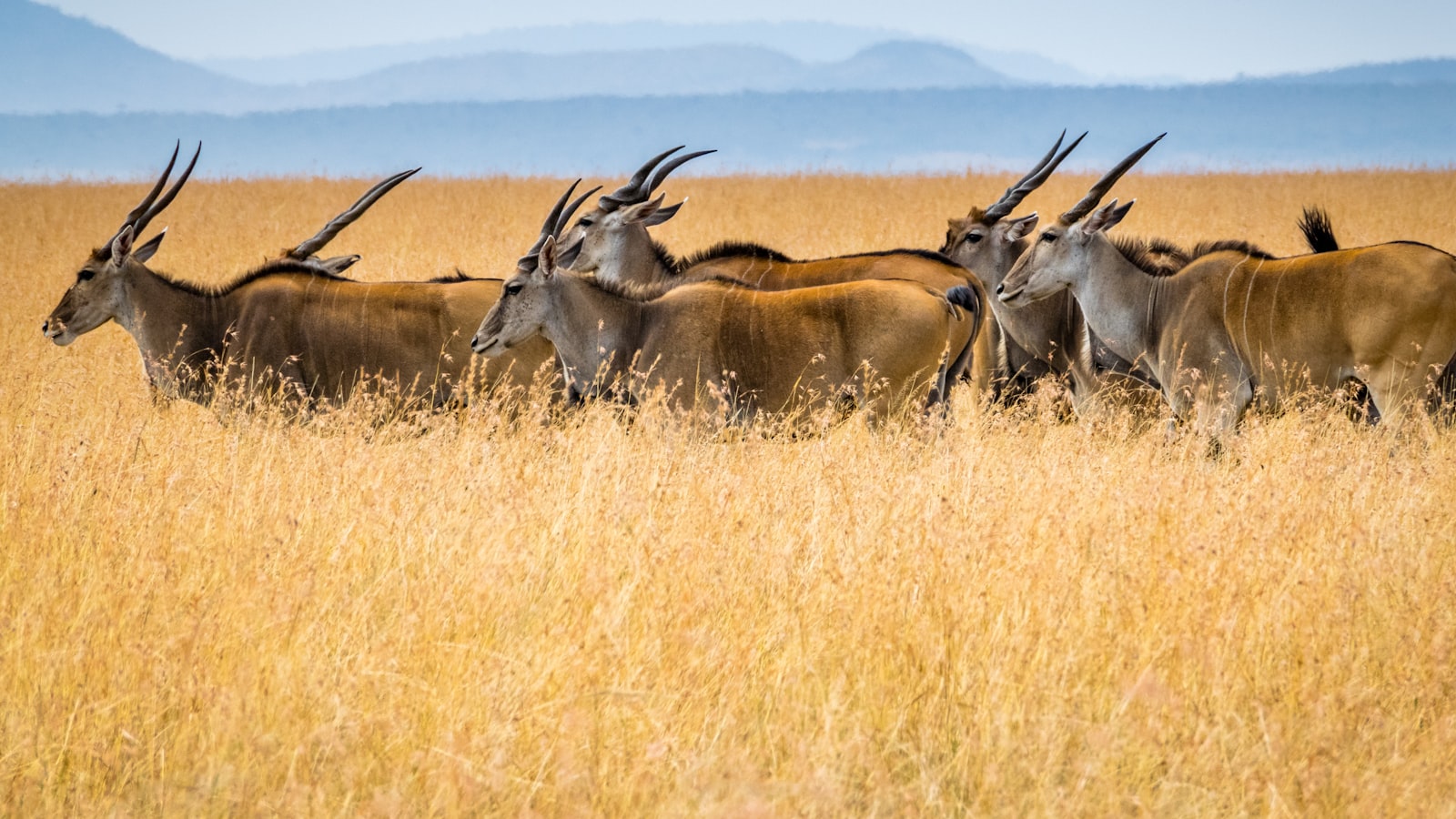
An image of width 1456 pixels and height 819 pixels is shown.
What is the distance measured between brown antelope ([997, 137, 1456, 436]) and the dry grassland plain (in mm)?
422

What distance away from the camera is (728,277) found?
7.61 m

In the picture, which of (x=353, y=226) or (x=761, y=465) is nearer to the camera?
(x=761, y=465)

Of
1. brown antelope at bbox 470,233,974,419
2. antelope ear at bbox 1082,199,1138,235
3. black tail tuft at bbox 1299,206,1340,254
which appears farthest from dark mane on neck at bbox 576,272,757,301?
black tail tuft at bbox 1299,206,1340,254

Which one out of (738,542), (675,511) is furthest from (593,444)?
(738,542)

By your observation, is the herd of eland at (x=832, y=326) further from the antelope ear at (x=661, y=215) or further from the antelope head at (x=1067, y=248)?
the antelope ear at (x=661, y=215)

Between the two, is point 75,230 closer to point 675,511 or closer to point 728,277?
point 728,277

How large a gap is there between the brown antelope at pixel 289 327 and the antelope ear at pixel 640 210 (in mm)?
1594

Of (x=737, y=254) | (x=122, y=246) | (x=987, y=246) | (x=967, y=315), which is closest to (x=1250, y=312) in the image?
(x=967, y=315)

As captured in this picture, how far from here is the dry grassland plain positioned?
10.6 ft

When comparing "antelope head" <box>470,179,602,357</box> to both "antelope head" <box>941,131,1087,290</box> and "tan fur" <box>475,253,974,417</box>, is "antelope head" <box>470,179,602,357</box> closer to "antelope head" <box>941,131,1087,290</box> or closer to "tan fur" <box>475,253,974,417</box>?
"tan fur" <box>475,253,974,417</box>

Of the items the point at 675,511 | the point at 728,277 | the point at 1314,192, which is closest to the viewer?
the point at 675,511

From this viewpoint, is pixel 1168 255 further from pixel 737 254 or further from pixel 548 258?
pixel 548 258

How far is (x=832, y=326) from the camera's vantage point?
22.6 feet

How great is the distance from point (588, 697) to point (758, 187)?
27.9 metres
